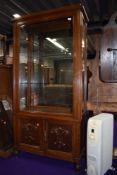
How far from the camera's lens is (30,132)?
2896mm

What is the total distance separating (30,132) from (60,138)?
519 millimetres

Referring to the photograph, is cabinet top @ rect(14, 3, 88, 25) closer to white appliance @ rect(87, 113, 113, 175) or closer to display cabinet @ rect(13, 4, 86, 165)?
display cabinet @ rect(13, 4, 86, 165)

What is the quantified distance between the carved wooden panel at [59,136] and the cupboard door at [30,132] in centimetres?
17

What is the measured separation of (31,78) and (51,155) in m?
1.33

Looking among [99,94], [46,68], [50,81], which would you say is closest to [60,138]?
[50,81]

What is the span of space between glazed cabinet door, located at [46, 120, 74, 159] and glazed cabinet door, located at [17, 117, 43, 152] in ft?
0.46

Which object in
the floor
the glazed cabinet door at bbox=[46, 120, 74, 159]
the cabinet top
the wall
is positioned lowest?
the floor

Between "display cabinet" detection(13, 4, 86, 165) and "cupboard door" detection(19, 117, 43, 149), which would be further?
"cupboard door" detection(19, 117, 43, 149)

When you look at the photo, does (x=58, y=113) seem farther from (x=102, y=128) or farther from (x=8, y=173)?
(x=8, y=173)

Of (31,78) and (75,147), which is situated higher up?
(31,78)

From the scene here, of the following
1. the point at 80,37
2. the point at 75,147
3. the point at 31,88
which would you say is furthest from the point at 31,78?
the point at 75,147

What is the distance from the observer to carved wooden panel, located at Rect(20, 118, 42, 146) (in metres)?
2.83

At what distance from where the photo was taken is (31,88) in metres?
3.21

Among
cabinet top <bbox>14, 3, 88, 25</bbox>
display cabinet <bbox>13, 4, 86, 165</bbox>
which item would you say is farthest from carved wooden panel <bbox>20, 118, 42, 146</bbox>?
cabinet top <bbox>14, 3, 88, 25</bbox>
